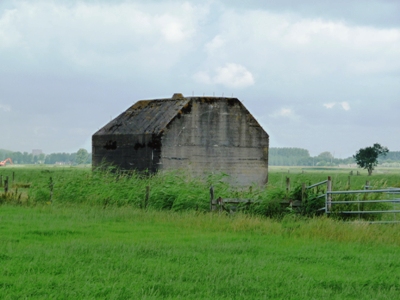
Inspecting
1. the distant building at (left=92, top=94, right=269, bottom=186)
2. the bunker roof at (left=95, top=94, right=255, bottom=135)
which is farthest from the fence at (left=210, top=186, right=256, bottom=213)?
the bunker roof at (left=95, top=94, right=255, bottom=135)

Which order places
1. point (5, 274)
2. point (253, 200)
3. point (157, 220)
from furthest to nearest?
point (253, 200) → point (157, 220) → point (5, 274)

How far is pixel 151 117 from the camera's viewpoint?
109ft

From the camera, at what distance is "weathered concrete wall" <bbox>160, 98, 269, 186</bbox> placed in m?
30.8

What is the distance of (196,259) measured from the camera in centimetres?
1258

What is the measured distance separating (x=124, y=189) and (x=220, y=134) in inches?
331

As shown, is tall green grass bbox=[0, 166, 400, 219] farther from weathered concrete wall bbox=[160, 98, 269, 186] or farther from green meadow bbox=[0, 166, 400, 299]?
weathered concrete wall bbox=[160, 98, 269, 186]

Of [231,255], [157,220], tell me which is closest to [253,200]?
[157,220]

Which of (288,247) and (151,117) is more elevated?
(151,117)

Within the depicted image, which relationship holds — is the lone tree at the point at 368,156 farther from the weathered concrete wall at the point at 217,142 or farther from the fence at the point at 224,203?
the fence at the point at 224,203

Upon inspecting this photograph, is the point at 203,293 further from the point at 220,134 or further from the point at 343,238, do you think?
the point at 220,134

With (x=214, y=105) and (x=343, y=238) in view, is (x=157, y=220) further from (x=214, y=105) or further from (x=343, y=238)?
(x=214, y=105)

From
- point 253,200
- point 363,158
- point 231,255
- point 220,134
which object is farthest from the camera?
point 363,158

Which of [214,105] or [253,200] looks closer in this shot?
[253,200]

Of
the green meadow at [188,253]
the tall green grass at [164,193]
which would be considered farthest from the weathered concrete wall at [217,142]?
the green meadow at [188,253]
